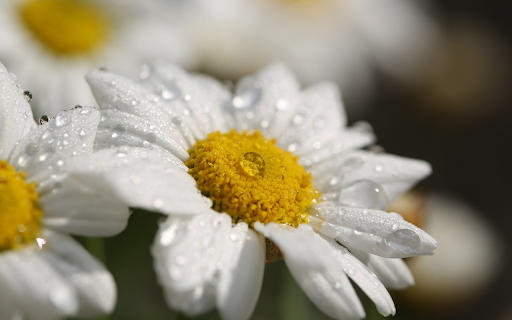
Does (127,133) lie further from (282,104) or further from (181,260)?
(282,104)

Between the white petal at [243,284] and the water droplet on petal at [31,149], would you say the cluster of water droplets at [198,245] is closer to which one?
the white petal at [243,284]

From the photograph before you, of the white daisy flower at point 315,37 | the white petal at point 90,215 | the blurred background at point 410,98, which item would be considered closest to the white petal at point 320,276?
the white petal at point 90,215

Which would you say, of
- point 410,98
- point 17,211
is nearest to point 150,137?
point 17,211

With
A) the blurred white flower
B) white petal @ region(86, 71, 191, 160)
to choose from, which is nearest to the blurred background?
the blurred white flower

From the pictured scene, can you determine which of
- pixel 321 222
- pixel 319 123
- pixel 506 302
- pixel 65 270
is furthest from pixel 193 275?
pixel 506 302

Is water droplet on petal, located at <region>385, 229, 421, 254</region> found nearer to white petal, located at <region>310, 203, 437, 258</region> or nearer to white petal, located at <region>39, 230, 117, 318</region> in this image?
white petal, located at <region>310, 203, 437, 258</region>

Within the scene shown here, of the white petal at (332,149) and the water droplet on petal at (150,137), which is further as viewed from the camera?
the white petal at (332,149)
